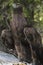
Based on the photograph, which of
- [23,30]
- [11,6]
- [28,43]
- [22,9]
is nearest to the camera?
[11,6]

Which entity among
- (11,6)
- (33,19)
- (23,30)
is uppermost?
(11,6)

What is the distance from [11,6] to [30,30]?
808mm

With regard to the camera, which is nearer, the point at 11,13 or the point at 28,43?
the point at 11,13

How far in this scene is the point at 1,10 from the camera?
4.84m

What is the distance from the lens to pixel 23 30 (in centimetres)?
488

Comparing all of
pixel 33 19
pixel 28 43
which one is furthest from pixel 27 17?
pixel 28 43

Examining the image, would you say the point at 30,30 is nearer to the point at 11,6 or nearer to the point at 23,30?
the point at 23,30

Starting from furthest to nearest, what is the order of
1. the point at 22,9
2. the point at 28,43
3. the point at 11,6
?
the point at 28,43
the point at 22,9
the point at 11,6

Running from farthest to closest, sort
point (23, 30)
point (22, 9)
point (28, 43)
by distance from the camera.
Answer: point (28, 43) < point (23, 30) < point (22, 9)

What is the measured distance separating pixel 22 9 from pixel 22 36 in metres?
0.81

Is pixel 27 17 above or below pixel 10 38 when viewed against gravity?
above

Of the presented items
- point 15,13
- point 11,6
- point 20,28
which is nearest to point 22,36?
point 20,28

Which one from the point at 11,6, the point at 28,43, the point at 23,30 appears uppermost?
the point at 11,6

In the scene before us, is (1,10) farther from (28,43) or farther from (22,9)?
(28,43)
